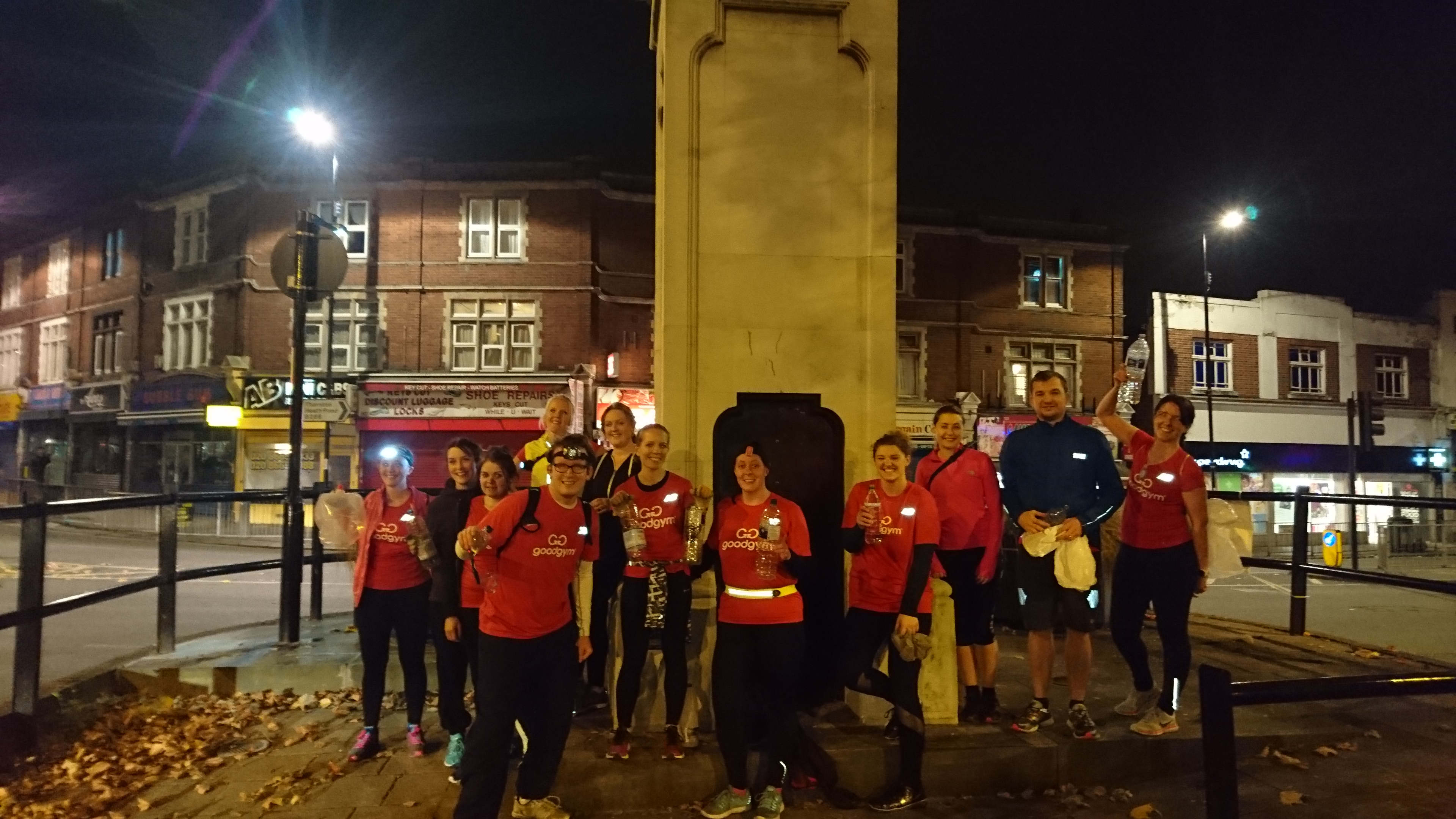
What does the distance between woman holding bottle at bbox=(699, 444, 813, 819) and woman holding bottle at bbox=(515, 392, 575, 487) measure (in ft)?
5.26

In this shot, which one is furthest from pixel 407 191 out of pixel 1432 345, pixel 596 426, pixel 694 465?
pixel 1432 345

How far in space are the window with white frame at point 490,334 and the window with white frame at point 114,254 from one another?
13453 mm

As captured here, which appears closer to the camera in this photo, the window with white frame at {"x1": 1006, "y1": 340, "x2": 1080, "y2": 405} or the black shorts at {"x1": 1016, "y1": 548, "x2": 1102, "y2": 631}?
the black shorts at {"x1": 1016, "y1": 548, "x2": 1102, "y2": 631}

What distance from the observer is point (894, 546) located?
4.11 metres

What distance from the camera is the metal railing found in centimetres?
448

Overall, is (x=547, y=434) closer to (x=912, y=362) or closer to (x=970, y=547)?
(x=970, y=547)

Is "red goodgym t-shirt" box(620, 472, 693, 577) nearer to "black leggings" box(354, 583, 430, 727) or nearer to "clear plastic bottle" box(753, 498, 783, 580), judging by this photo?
"clear plastic bottle" box(753, 498, 783, 580)

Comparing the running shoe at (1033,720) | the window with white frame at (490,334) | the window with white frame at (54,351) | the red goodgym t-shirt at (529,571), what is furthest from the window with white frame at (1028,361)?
the window with white frame at (54,351)

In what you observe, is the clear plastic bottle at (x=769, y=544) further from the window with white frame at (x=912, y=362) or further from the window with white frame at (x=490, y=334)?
the window with white frame at (x=912, y=362)

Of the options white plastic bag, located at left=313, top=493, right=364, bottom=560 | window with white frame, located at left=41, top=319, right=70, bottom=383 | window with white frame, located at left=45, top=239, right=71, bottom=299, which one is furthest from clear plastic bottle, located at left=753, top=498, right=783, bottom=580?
window with white frame, located at left=45, top=239, right=71, bottom=299

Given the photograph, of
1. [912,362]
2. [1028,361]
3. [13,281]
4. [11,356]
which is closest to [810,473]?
[912,362]

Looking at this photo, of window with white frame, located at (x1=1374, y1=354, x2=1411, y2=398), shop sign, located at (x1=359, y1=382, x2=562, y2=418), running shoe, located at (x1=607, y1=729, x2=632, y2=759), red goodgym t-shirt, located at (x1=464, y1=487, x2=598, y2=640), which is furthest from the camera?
window with white frame, located at (x1=1374, y1=354, x2=1411, y2=398)

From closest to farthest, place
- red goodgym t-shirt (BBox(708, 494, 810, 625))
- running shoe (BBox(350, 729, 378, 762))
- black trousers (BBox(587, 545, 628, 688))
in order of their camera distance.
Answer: red goodgym t-shirt (BBox(708, 494, 810, 625))
running shoe (BBox(350, 729, 378, 762))
black trousers (BBox(587, 545, 628, 688))

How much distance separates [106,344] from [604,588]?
1291 inches
